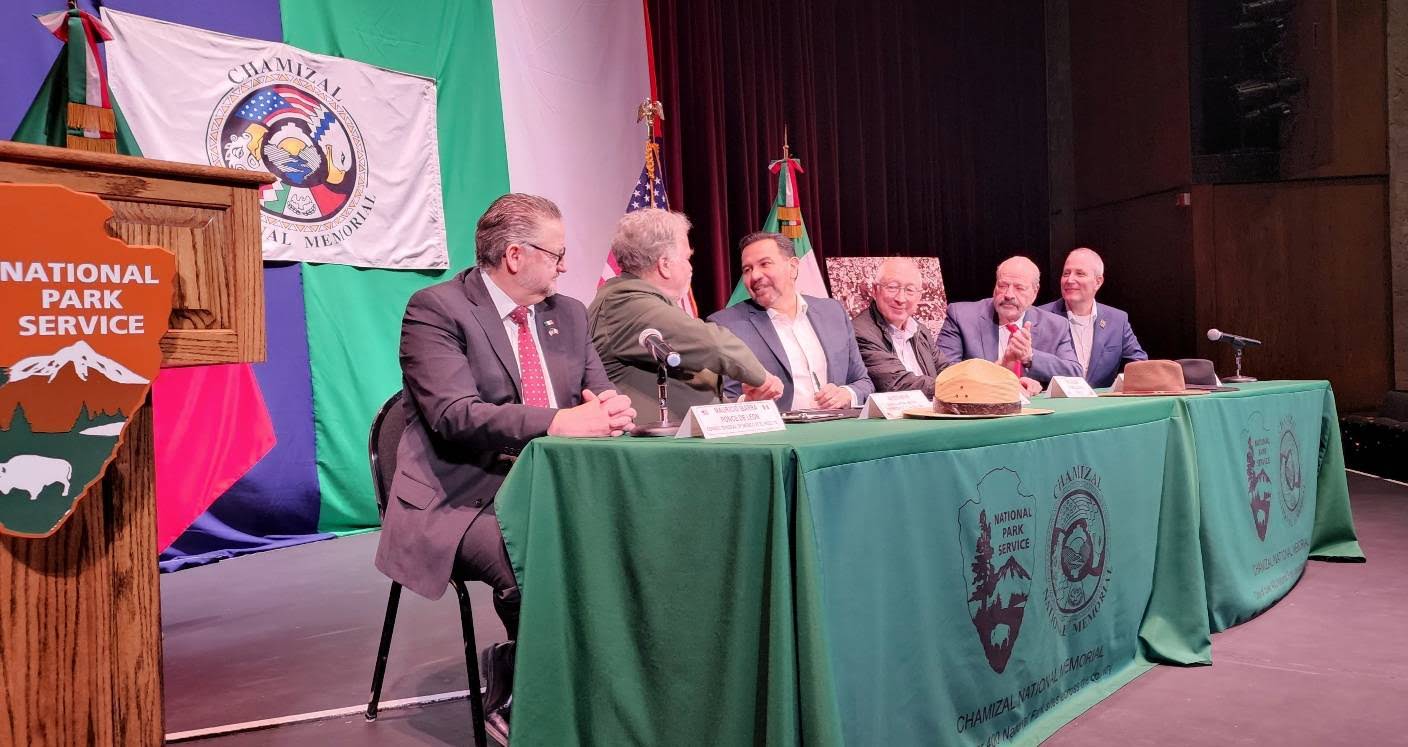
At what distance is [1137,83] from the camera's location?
683 cm

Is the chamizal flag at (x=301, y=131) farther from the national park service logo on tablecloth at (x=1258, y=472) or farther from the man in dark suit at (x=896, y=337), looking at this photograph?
the national park service logo on tablecloth at (x=1258, y=472)

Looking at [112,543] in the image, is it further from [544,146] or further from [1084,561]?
[544,146]

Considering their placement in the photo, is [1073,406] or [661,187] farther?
[661,187]

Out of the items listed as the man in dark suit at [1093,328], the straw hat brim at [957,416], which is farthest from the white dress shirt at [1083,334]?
the straw hat brim at [957,416]

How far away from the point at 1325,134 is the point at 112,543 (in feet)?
22.7

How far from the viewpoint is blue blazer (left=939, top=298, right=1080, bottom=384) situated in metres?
3.72

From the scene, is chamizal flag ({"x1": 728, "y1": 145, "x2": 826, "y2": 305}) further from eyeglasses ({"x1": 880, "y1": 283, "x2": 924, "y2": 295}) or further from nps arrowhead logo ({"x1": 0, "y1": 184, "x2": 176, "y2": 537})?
nps arrowhead logo ({"x1": 0, "y1": 184, "x2": 176, "y2": 537})

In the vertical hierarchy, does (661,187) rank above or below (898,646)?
above

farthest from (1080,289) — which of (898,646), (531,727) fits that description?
(531,727)

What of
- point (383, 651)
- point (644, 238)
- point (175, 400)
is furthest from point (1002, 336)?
point (175, 400)

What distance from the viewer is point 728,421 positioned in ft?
5.49

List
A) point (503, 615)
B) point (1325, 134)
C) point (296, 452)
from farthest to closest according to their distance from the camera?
point (1325, 134) → point (296, 452) → point (503, 615)

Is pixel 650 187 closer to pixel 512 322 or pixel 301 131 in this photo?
pixel 301 131

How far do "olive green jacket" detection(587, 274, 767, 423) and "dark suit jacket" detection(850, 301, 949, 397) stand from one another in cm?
91
